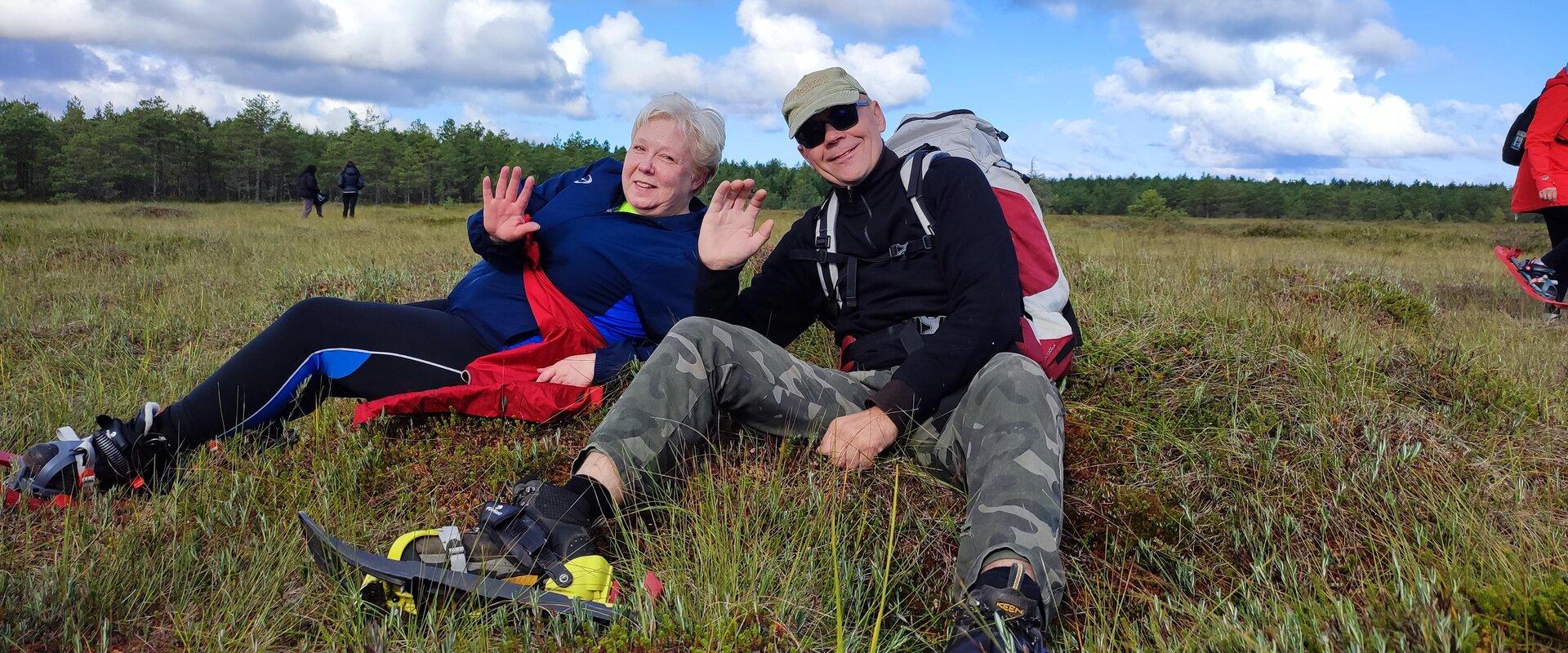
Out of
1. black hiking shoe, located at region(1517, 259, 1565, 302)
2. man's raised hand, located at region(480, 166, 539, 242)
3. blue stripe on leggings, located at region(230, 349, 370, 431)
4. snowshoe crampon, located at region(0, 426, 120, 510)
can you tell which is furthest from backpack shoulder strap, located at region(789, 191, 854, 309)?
black hiking shoe, located at region(1517, 259, 1565, 302)

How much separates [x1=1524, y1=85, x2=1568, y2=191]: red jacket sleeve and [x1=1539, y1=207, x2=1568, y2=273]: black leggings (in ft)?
1.30

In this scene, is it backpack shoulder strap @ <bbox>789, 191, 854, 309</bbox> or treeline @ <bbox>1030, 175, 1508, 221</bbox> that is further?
treeline @ <bbox>1030, 175, 1508, 221</bbox>

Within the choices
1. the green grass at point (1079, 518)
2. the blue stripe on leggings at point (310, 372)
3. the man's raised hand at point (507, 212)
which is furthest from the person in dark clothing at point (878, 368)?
the blue stripe on leggings at point (310, 372)

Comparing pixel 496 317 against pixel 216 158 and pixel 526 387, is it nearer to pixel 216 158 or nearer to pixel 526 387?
pixel 526 387

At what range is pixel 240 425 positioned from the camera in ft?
10.8

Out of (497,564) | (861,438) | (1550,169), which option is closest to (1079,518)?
(861,438)

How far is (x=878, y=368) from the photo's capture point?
3.36 meters

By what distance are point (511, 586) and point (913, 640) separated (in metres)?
1.13

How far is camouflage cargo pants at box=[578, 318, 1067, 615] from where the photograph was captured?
8.02 ft

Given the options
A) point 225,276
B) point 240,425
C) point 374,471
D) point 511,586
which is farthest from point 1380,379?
point 225,276

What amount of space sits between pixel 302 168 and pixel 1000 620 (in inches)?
3499

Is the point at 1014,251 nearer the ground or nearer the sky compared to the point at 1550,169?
nearer the ground

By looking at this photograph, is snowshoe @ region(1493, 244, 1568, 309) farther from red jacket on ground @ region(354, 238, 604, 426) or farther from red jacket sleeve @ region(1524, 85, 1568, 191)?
red jacket on ground @ region(354, 238, 604, 426)

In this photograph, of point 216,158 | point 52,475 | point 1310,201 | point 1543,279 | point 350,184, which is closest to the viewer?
point 52,475
